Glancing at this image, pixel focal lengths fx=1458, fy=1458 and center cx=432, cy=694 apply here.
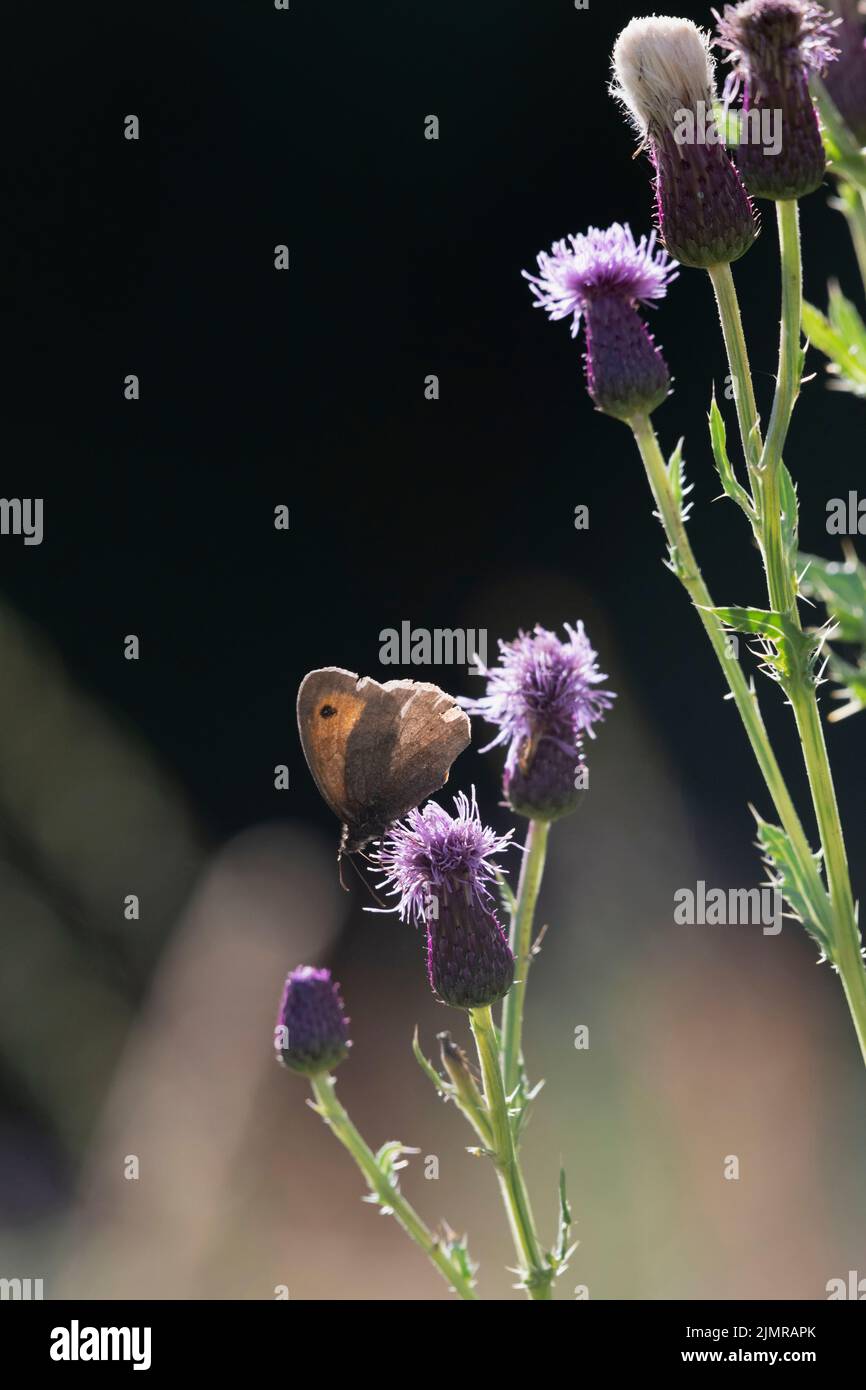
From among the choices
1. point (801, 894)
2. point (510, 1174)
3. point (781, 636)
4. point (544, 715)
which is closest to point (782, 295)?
point (781, 636)

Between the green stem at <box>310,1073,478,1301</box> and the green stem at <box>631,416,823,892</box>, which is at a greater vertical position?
the green stem at <box>631,416,823,892</box>

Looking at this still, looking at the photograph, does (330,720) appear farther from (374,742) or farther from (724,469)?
(724,469)

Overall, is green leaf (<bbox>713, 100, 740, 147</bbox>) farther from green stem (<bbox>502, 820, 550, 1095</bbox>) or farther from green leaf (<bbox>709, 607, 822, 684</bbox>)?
green stem (<bbox>502, 820, 550, 1095</bbox>)

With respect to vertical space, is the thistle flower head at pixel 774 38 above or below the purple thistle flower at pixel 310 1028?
above

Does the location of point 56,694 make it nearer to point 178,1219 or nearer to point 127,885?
point 127,885

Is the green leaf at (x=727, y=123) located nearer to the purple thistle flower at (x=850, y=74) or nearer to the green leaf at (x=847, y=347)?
the purple thistle flower at (x=850, y=74)

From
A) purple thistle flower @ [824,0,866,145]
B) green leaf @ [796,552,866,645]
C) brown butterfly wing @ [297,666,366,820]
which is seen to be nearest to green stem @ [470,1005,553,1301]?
brown butterfly wing @ [297,666,366,820]

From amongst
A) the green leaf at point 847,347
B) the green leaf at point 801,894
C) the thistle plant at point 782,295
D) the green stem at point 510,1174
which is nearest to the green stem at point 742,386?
the thistle plant at point 782,295
